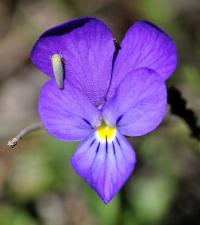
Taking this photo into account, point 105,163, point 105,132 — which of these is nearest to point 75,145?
point 105,132

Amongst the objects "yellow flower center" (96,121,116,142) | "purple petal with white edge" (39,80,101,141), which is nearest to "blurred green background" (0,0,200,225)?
"yellow flower center" (96,121,116,142)

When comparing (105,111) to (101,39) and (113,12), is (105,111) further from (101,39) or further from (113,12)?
(113,12)

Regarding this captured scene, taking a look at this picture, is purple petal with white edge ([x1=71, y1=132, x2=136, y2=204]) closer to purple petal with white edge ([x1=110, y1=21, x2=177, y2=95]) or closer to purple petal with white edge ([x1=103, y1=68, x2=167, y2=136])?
purple petal with white edge ([x1=103, y1=68, x2=167, y2=136])

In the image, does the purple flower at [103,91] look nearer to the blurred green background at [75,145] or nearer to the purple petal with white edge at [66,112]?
the purple petal with white edge at [66,112]

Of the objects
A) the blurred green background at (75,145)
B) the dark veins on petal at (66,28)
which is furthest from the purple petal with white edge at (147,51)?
the blurred green background at (75,145)

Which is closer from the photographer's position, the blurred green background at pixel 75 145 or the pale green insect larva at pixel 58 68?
the pale green insect larva at pixel 58 68

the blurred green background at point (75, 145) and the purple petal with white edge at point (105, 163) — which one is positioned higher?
the purple petal with white edge at point (105, 163)

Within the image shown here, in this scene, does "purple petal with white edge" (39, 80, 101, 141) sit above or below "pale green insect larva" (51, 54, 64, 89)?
below
